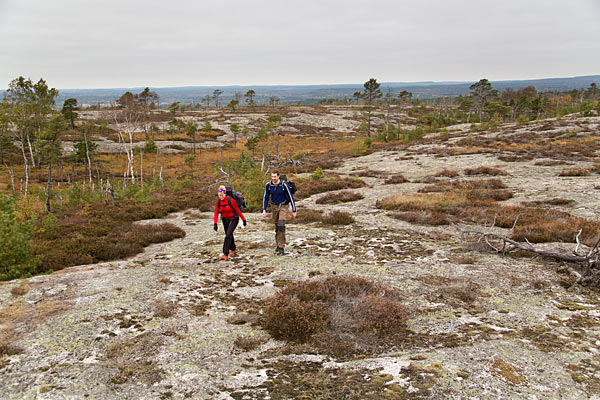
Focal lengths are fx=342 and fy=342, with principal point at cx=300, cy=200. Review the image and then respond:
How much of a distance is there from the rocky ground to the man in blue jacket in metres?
0.73

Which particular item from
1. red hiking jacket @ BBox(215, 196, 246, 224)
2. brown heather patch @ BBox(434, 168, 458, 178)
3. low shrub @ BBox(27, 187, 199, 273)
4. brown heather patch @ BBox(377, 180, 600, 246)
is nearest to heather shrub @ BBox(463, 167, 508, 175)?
Result: brown heather patch @ BBox(434, 168, 458, 178)

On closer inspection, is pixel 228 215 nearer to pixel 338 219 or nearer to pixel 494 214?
pixel 338 219

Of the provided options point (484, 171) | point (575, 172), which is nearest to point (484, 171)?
point (484, 171)

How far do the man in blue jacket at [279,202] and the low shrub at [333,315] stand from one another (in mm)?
3541

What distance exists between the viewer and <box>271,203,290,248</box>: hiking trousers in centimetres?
1085

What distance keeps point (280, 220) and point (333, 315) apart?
15.9 feet

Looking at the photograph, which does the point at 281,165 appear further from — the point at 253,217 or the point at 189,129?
the point at 189,129

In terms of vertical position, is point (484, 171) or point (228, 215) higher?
point (228, 215)

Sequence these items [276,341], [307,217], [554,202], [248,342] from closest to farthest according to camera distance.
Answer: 1. [248,342]
2. [276,341]
3. [307,217]
4. [554,202]

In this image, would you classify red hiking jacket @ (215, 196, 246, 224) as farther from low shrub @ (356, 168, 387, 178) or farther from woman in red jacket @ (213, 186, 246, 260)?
low shrub @ (356, 168, 387, 178)

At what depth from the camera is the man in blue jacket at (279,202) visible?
428 inches

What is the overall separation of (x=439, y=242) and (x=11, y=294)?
38.8ft

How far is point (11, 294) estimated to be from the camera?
7488 millimetres

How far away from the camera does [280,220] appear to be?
10.9 m
